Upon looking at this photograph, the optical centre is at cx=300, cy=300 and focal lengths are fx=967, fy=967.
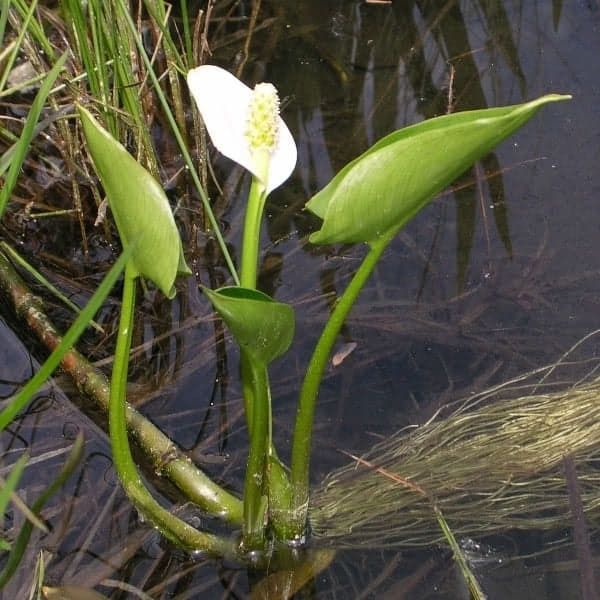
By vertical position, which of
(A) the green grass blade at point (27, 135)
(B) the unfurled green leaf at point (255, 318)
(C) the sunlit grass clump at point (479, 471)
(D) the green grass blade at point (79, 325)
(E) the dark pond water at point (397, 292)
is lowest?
(C) the sunlit grass clump at point (479, 471)

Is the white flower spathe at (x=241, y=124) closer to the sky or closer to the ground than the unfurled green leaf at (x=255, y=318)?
A: closer to the sky

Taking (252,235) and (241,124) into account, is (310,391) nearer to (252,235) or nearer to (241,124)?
(252,235)

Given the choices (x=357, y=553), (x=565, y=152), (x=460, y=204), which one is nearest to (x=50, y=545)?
(x=357, y=553)

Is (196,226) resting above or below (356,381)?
above

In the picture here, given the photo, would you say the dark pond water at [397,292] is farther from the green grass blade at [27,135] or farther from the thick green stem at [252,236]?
the green grass blade at [27,135]

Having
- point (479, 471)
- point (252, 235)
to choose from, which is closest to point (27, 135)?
point (252, 235)

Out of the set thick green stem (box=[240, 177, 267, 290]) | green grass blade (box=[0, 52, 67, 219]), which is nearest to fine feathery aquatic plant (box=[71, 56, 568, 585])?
thick green stem (box=[240, 177, 267, 290])

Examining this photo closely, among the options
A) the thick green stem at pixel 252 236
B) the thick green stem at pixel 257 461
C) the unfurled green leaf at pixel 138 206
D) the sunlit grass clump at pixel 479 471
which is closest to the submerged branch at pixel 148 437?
the thick green stem at pixel 257 461

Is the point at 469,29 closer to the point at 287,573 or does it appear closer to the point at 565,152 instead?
the point at 565,152
